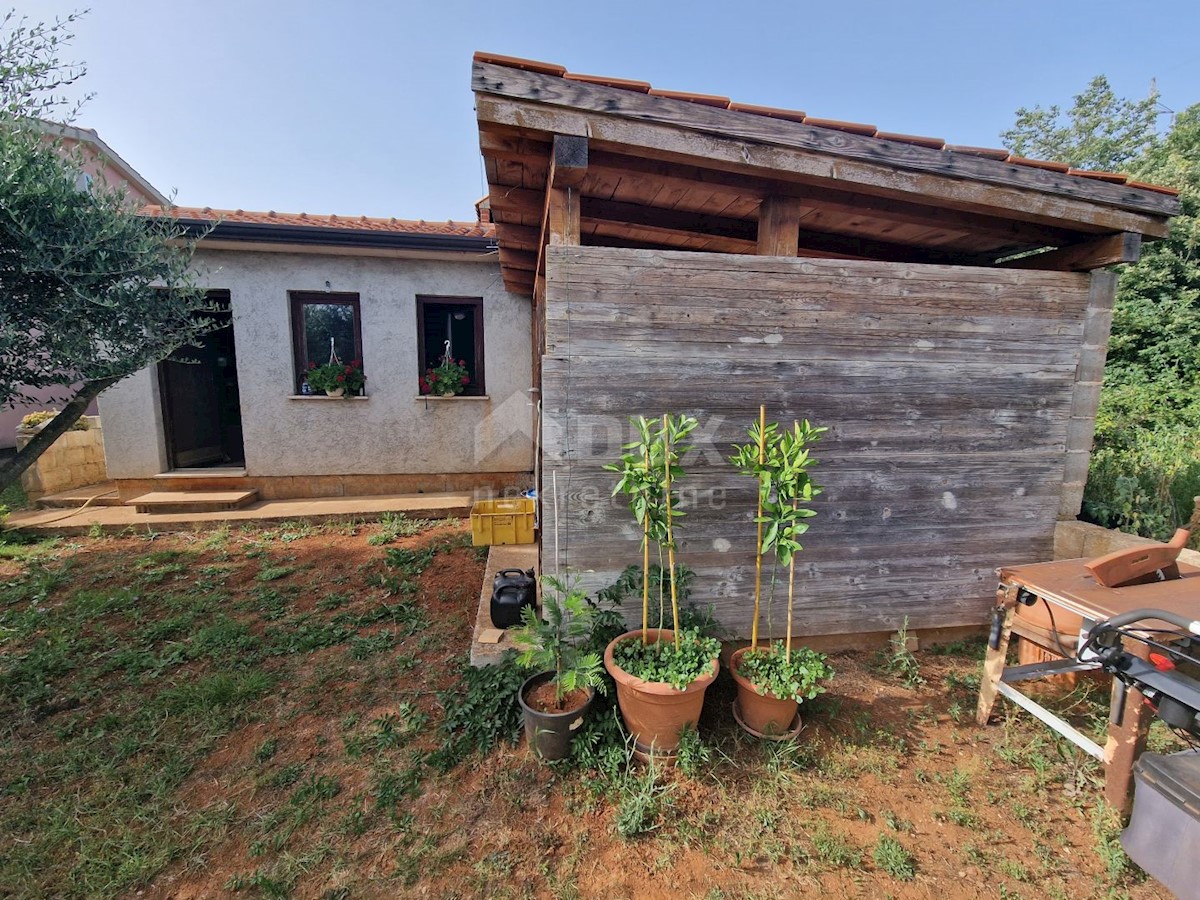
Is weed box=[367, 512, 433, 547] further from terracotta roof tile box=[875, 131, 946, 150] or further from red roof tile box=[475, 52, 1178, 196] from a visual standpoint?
terracotta roof tile box=[875, 131, 946, 150]

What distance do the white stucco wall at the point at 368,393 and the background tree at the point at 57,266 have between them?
9.59 feet

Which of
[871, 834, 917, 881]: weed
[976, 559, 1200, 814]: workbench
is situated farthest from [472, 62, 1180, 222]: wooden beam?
[871, 834, 917, 881]: weed

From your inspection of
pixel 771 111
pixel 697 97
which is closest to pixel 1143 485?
pixel 771 111

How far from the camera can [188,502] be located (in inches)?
242

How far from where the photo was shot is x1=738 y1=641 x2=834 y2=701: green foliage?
7.72 feet

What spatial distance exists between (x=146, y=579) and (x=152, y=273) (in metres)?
2.96

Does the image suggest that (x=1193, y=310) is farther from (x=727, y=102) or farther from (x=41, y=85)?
(x=41, y=85)

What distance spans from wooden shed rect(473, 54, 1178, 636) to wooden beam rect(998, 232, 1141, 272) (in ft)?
0.05

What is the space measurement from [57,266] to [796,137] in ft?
13.9

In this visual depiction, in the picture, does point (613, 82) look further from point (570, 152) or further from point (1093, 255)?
point (1093, 255)

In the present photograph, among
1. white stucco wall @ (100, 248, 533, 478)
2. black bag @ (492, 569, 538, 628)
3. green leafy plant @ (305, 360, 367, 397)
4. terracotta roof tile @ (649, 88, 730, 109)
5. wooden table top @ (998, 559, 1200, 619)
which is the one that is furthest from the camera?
green leafy plant @ (305, 360, 367, 397)

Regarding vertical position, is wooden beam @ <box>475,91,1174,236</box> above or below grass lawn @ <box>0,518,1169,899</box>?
above

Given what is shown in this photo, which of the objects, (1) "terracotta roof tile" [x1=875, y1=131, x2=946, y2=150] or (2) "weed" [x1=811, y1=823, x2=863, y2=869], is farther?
(1) "terracotta roof tile" [x1=875, y1=131, x2=946, y2=150]

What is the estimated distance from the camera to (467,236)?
19.9 ft
